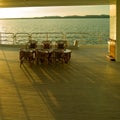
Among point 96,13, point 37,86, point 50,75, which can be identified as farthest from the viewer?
point 96,13

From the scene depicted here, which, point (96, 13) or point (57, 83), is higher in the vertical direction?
point (96, 13)

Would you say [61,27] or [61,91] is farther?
[61,27]

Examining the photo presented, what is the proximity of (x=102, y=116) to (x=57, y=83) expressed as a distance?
8.26ft

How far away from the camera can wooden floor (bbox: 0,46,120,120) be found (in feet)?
16.9

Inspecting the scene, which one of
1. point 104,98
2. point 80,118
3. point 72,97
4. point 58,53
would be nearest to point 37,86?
point 72,97

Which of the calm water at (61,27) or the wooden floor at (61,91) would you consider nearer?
the wooden floor at (61,91)

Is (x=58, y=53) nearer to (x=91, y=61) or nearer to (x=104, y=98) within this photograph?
(x=91, y=61)

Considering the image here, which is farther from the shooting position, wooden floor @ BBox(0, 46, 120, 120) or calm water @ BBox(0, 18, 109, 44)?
calm water @ BBox(0, 18, 109, 44)

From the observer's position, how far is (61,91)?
21.6 ft

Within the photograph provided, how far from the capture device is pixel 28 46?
37.7 ft

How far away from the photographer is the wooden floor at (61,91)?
5137 mm

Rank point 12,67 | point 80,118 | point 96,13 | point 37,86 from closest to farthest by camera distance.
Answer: point 80,118
point 37,86
point 12,67
point 96,13

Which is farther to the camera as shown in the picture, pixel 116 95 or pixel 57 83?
pixel 57 83

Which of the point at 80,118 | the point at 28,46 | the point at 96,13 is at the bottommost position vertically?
the point at 80,118
